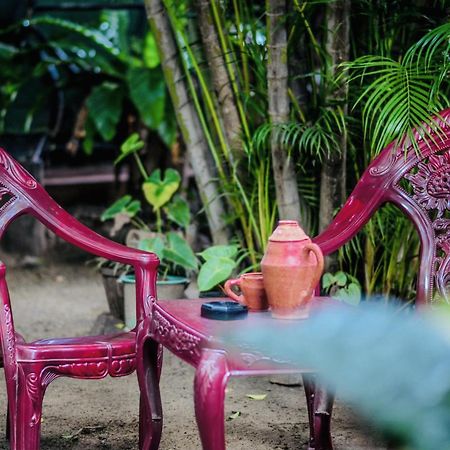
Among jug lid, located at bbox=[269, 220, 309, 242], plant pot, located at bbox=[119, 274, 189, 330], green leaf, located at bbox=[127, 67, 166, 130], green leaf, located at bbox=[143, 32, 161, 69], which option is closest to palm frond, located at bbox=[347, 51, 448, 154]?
jug lid, located at bbox=[269, 220, 309, 242]

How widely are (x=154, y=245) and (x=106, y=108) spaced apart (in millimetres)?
2599

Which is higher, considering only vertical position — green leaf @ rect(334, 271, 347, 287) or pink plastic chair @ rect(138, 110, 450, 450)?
pink plastic chair @ rect(138, 110, 450, 450)

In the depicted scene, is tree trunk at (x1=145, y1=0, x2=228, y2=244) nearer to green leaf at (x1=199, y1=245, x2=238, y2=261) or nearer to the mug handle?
green leaf at (x1=199, y1=245, x2=238, y2=261)

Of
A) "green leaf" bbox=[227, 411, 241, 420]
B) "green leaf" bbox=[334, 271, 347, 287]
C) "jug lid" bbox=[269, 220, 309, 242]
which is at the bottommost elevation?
"green leaf" bbox=[227, 411, 241, 420]

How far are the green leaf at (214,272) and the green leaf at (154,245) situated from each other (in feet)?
1.95

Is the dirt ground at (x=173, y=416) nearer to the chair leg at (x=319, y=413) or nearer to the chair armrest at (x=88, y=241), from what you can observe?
the chair leg at (x=319, y=413)

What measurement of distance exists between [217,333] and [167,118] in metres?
4.43

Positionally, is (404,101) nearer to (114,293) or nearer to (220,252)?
(220,252)

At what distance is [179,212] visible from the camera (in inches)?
158

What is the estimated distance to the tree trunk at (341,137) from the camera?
287cm

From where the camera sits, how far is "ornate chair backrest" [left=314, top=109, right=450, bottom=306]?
2182mm

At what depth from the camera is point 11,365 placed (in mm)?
1959

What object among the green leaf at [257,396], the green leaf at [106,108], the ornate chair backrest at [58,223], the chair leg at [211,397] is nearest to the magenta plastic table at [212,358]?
the chair leg at [211,397]

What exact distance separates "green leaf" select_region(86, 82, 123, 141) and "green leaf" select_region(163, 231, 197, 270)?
8.03ft
